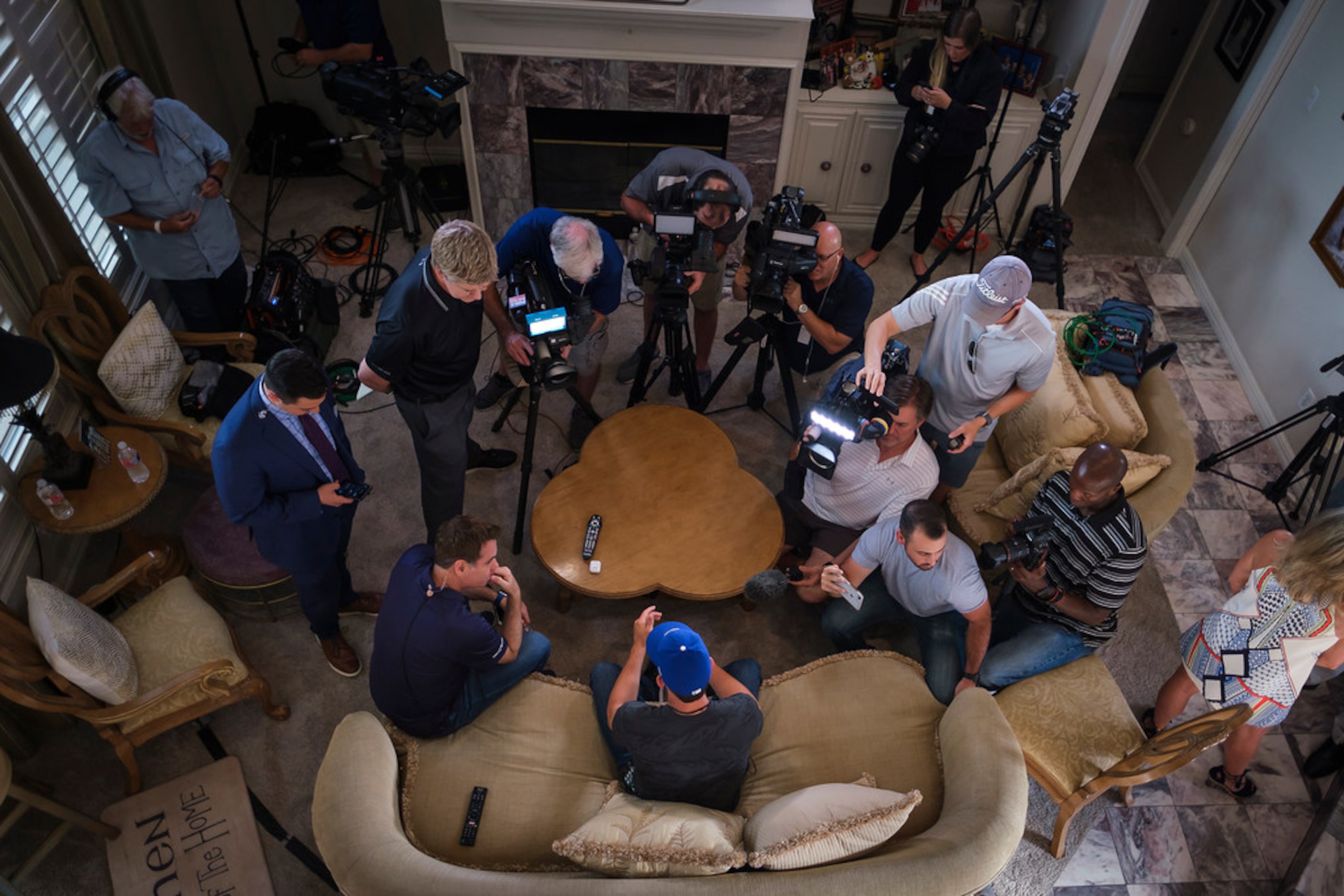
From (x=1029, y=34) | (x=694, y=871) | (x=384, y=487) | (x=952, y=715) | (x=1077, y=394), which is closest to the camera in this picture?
(x=694, y=871)

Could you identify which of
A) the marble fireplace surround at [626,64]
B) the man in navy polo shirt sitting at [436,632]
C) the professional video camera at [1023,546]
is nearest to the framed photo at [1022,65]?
the marble fireplace surround at [626,64]

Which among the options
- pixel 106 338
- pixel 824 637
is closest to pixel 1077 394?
pixel 824 637

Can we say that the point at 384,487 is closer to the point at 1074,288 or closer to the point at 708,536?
the point at 708,536

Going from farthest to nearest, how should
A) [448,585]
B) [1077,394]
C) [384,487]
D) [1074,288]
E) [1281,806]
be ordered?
[1074,288]
[384,487]
[1077,394]
[1281,806]
[448,585]

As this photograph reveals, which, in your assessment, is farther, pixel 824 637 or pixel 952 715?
pixel 824 637

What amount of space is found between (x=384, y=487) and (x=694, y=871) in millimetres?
2317

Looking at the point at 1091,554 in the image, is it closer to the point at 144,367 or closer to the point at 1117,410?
the point at 1117,410

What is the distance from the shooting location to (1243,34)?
4949 mm

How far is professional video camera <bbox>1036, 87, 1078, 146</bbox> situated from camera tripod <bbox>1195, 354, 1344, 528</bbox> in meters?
1.51

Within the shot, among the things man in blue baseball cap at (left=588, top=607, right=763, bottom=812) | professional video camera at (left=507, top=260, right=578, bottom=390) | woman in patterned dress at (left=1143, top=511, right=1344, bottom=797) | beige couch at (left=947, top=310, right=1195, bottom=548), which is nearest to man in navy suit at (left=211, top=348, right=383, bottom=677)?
professional video camera at (left=507, top=260, right=578, bottom=390)

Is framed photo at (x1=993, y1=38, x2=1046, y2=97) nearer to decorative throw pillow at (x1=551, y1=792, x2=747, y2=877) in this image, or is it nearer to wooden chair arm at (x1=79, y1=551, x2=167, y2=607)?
decorative throw pillow at (x1=551, y1=792, x2=747, y2=877)

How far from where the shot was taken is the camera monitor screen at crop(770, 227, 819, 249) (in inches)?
132

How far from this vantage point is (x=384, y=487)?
4.01 metres

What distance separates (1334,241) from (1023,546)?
2.62 metres
